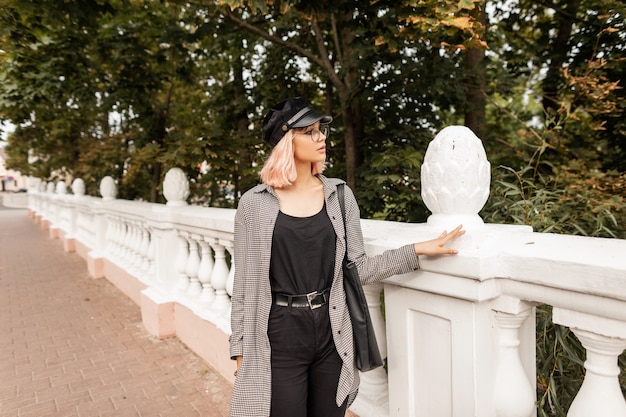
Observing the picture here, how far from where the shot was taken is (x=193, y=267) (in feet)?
13.7

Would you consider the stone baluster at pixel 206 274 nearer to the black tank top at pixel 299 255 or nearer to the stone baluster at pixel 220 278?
the stone baluster at pixel 220 278

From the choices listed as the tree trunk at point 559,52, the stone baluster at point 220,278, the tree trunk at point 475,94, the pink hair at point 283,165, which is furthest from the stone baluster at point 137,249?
the tree trunk at point 559,52

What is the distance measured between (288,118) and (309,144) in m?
0.15

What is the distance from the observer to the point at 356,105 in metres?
5.74

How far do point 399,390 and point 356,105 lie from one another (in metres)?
4.37

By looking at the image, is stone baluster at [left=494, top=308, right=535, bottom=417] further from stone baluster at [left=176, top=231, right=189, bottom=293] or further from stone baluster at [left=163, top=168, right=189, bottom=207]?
stone baluster at [left=163, top=168, right=189, bottom=207]

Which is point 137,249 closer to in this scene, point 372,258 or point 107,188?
point 107,188

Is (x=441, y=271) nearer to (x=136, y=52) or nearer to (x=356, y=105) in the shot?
(x=356, y=105)

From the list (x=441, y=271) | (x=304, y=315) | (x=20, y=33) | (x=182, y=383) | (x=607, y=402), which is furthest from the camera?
(x=20, y=33)

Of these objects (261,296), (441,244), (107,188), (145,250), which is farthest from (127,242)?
(441,244)

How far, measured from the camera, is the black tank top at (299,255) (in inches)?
74.6

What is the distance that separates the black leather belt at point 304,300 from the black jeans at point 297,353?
0.06 feet

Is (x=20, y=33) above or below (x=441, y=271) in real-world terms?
above

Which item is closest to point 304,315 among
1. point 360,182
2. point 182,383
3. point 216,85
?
point 182,383
